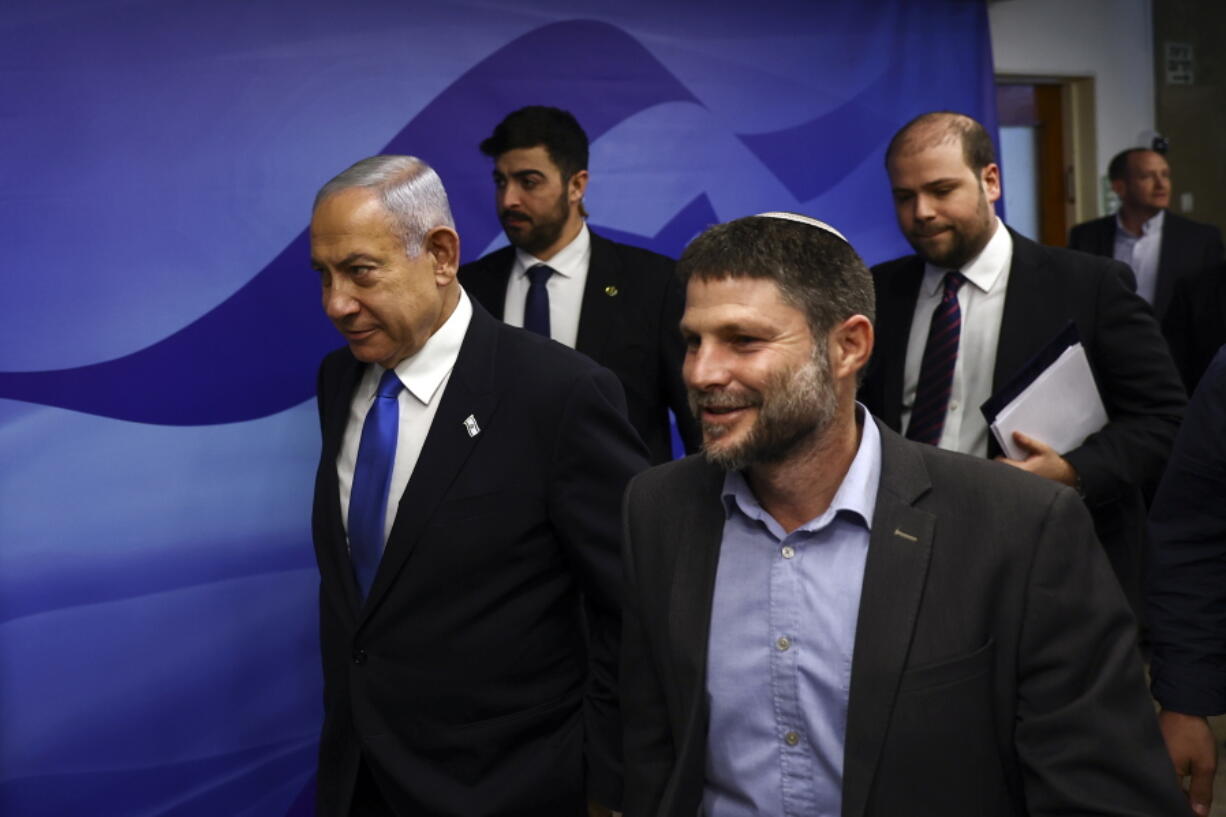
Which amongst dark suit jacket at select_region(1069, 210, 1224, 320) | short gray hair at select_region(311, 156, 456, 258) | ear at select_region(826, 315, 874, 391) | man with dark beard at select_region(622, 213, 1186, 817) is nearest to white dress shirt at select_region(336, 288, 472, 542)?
short gray hair at select_region(311, 156, 456, 258)

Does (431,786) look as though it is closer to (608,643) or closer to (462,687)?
(462,687)

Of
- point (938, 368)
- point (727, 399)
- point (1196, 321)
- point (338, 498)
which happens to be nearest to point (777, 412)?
point (727, 399)

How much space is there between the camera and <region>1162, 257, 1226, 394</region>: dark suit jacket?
441cm

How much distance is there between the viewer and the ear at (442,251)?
2.17m

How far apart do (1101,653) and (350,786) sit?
1.24 metres

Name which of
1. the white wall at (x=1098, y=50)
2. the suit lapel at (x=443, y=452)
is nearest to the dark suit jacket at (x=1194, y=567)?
the suit lapel at (x=443, y=452)

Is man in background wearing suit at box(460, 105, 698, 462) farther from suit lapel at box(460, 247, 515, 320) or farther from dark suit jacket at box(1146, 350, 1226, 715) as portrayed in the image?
dark suit jacket at box(1146, 350, 1226, 715)

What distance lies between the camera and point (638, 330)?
10.4 ft

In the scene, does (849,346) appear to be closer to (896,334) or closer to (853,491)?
(853,491)

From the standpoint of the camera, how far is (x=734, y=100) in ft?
13.6

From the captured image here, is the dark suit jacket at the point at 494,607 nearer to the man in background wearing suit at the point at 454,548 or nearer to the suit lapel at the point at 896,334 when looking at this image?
the man in background wearing suit at the point at 454,548

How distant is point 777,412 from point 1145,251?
16.0 ft

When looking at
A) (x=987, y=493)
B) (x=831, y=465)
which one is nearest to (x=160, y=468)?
(x=831, y=465)

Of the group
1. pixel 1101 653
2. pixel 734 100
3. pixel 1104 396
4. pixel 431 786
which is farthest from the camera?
pixel 734 100
